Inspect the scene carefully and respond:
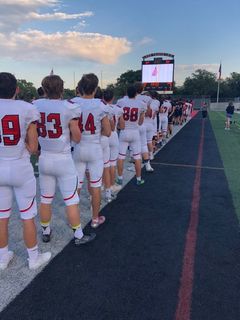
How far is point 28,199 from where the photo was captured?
3225mm

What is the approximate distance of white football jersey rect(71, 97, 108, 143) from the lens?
4000 mm

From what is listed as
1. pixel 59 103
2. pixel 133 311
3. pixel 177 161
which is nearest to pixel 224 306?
pixel 133 311

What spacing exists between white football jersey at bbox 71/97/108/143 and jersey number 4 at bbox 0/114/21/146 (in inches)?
48.9

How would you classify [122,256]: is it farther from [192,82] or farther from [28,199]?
[192,82]

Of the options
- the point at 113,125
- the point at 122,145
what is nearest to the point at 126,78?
the point at 122,145

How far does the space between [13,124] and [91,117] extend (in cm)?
136

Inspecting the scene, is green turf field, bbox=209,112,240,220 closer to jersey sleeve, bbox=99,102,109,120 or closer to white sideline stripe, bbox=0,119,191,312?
white sideline stripe, bbox=0,119,191,312

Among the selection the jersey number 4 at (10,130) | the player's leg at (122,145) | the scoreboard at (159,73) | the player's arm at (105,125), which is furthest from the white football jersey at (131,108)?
the scoreboard at (159,73)

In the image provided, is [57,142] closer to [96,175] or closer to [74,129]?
[74,129]

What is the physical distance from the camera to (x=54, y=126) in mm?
3381

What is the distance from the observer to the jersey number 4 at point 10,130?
2875mm

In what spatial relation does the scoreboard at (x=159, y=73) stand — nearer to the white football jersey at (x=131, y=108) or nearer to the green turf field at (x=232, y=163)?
the green turf field at (x=232, y=163)

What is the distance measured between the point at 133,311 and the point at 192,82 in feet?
332

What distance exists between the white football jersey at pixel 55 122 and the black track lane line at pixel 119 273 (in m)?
1.42
